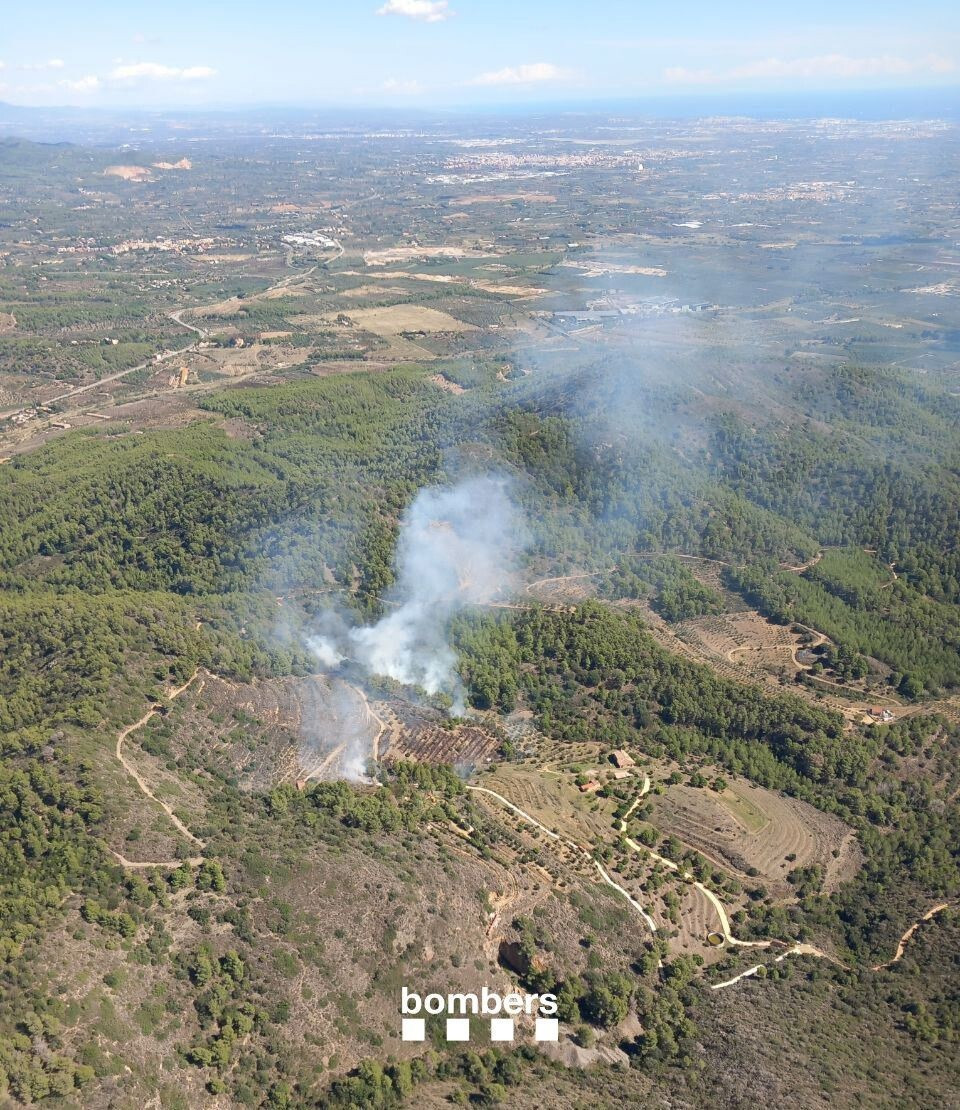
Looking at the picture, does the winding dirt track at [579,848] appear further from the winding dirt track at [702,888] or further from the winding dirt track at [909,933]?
the winding dirt track at [909,933]

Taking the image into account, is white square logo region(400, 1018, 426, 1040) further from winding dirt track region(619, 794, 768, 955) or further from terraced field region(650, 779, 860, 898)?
terraced field region(650, 779, 860, 898)

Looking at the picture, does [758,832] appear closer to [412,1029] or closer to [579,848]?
[579,848]

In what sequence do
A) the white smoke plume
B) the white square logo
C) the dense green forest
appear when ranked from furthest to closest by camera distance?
the white smoke plume, the dense green forest, the white square logo

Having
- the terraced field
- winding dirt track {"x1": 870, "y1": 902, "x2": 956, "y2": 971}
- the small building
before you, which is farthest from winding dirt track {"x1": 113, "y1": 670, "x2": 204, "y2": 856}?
the small building

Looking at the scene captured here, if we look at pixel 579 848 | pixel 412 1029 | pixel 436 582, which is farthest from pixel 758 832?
pixel 436 582

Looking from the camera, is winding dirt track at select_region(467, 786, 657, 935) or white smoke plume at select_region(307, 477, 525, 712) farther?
white smoke plume at select_region(307, 477, 525, 712)

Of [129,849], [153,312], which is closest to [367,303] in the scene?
[153,312]

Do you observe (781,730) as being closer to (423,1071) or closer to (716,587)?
(716,587)

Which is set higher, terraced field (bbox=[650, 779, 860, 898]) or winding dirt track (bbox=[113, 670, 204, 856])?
winding dirt track (bbox=[113, 670, 204, 856])
